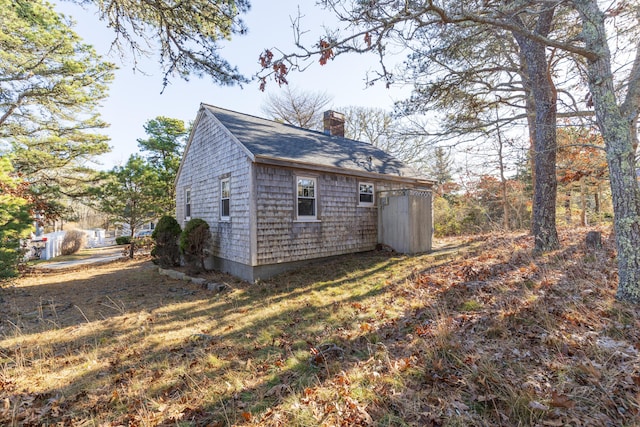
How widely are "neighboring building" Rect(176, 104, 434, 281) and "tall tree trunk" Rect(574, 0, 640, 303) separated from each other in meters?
6.13

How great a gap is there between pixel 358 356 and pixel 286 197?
A: 5577 mm

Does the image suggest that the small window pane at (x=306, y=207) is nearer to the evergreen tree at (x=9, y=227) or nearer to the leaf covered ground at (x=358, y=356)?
the leaf covered ground at (x=358, y=356)

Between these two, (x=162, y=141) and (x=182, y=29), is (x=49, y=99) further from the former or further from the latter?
(x=182, y=29)

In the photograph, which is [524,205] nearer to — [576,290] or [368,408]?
[576,290]

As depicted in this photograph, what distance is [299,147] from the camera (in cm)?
939

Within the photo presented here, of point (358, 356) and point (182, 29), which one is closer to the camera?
point (358, 356)

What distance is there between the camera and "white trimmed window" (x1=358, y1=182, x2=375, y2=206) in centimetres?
1041

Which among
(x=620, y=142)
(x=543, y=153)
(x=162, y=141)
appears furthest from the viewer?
(x=162, y=141)

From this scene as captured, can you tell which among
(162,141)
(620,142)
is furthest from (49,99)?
(620,142)

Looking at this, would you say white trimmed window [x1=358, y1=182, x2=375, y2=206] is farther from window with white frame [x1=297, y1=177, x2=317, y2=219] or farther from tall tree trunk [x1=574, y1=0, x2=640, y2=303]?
tall tree trunk [x1=574, y1=0, x2=640, y2=303]

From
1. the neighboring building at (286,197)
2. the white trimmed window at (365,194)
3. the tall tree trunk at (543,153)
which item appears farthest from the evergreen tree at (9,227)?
the tall tree trunk at (543,153)

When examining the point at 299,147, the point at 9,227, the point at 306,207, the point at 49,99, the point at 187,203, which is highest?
the point at 49,99

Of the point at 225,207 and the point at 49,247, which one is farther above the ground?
the point at 225,207

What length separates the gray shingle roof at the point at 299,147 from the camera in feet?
27.1
